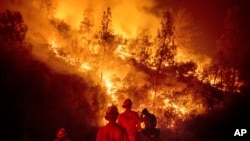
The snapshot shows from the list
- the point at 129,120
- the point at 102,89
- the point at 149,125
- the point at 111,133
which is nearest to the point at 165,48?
the point at 102,89

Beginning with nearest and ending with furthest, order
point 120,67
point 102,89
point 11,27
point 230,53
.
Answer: point 11,27, point 102,89, point 120,67, point 230,53

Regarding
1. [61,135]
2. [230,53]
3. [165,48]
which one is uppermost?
[230,53]

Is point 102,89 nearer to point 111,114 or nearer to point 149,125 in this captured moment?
point 149,125

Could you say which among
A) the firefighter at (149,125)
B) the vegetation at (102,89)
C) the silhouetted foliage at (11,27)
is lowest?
the firefighter at (149,125)

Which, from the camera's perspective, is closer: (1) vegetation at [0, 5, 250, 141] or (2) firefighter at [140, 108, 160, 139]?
(2) firefighter at [140, 108, 160, 139]

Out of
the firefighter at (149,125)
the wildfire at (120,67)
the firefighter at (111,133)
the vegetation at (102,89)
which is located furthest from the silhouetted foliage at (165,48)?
the firefighter at (111,133)

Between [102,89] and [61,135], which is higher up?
[102,89]

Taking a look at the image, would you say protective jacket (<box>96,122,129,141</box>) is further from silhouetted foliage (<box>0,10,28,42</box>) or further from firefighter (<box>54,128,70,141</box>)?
silhouetted foliage (<box>0,10,28,42</box>)

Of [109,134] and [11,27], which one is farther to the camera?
[11,27]

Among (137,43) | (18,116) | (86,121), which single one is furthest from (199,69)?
(18,116)

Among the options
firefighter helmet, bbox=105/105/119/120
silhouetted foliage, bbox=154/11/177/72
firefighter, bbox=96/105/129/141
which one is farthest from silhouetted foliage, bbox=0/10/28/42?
firefighter, bbox=96/105/129/141

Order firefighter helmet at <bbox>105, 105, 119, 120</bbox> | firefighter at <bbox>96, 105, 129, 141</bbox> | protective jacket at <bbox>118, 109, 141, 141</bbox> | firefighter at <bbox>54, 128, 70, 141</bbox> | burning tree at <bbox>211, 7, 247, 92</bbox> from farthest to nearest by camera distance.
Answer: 1. burning tree at <bbox>211, 7, 247, 92</bbox>
2. firefighter at <bbox>54, 128, 70, 141</bbox>
3. protective jacket at <bbox>118, 109, 141, 141</bbox>
4. firefighter helmet at <bbox>105, 105, 119, 120</bbox>
5. firefighter at <bbox>96, 105, 129, 141</bbox>

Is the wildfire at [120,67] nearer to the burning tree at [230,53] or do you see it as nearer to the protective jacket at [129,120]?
the burning tree at [230,53]

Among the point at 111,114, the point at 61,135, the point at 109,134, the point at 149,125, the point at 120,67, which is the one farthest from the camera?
the point at 120,67
